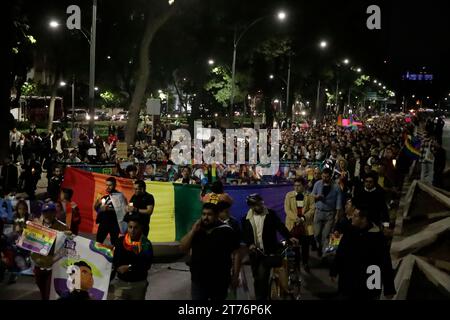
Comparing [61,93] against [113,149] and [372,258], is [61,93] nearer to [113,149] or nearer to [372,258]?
[113,149]

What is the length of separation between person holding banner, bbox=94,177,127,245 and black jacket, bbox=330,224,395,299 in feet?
14.6

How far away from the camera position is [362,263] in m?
6.39

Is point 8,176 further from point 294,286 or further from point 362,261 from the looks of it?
point 362,261

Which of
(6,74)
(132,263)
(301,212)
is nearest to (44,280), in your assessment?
(132,263)

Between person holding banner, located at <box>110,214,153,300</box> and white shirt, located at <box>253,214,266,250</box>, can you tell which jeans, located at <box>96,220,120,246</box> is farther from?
person holding banner, located at <box>110,214,153,300</box>

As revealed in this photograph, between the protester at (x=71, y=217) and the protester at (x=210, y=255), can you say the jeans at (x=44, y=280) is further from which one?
the protester at (x=210, y=255)

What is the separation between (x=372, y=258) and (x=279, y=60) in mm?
49893

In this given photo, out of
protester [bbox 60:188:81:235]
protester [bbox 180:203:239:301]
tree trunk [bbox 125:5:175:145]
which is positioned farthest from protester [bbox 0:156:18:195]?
tree trunk [bbox 125:5:175:145]

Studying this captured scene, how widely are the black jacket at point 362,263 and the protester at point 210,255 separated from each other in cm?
114

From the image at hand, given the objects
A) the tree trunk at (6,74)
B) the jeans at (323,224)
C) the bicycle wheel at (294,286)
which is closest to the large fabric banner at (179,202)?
the jeans at (323,224)

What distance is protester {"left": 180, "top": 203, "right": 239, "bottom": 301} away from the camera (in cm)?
625
